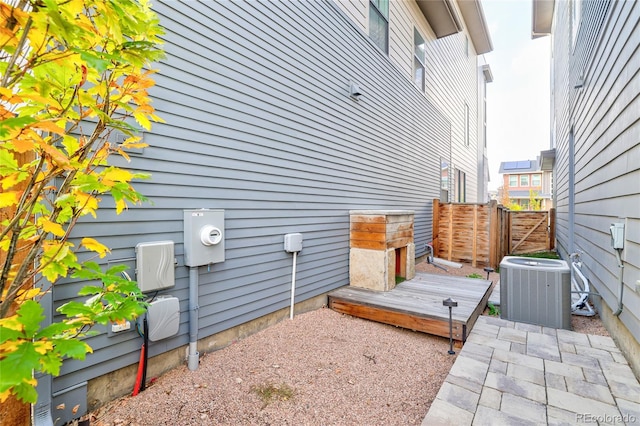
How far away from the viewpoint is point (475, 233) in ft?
24.6

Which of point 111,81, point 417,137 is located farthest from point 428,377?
point 417,137

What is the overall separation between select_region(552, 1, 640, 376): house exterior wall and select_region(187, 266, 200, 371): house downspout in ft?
11.3

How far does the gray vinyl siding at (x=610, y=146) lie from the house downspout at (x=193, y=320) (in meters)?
3.46

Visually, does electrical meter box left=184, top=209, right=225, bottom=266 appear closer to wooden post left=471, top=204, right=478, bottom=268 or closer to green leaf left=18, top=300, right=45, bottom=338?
green leaf left=18, top=300, right=45, bottom=338

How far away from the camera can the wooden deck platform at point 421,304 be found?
3502 millimetres

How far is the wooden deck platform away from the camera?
350 cm

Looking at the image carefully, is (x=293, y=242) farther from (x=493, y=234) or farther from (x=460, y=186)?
(x=460, y=186)

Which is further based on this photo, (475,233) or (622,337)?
(475,233)

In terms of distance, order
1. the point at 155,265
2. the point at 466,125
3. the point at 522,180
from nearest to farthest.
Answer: the point at 155,265 < the point at 466,125 < the point at 522,180

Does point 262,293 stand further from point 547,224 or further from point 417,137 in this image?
point 547,224

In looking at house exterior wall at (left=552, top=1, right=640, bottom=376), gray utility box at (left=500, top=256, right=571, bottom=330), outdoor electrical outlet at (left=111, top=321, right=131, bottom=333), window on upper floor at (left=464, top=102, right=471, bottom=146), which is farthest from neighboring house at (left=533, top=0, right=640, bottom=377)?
window on upper floor at (left=464, top=102, right=471, bottom=146)

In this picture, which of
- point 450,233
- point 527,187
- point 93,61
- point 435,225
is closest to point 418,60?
point 435,225

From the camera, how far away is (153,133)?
98.1 inches

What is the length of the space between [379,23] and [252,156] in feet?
15.4
